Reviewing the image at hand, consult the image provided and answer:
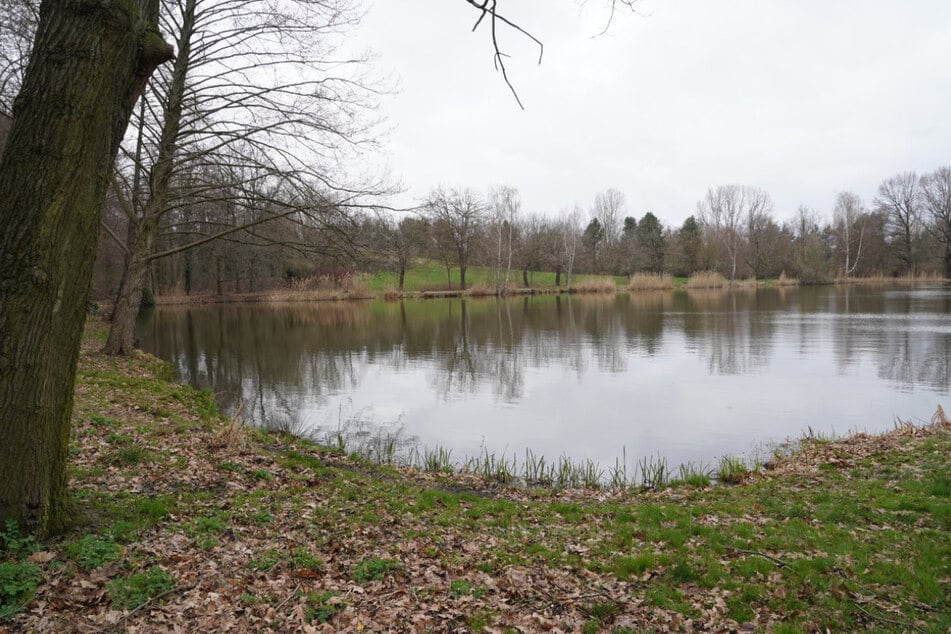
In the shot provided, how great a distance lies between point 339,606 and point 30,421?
99.5 inches

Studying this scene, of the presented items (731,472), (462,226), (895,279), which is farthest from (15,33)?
(895,279)

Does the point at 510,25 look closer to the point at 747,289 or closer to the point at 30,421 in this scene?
the point at 30,421

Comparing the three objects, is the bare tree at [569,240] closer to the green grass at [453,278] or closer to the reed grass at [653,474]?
the green grass at [453,278]

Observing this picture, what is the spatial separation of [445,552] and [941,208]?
282 feet

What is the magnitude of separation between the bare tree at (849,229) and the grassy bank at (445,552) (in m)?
76.6

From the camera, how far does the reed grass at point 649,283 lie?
66.6m

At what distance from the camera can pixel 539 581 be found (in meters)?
4.64

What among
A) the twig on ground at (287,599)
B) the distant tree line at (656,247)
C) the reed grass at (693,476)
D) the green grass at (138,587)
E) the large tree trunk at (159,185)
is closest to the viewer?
the green grass at (138,587)

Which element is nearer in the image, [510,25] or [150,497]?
[510,25]

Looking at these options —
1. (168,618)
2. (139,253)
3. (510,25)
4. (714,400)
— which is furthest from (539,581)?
(139,253)

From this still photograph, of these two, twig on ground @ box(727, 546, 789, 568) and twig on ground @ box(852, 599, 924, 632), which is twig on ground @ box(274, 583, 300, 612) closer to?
twig on ground @ box(727, 546, 789, 568)

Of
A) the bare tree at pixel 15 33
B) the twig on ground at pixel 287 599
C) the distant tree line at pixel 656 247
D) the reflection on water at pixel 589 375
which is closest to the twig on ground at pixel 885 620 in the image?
the twig on ground at pixel 287 599

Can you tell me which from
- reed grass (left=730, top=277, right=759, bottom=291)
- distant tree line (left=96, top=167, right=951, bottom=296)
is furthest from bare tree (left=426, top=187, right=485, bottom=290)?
reed grass (left=730, top=277, right=759, bottom=291)

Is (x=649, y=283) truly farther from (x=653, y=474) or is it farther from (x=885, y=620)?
(x=885, y=620)
